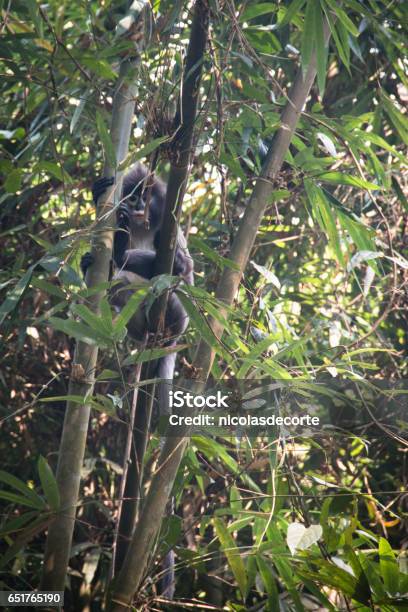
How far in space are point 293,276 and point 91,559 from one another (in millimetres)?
1327

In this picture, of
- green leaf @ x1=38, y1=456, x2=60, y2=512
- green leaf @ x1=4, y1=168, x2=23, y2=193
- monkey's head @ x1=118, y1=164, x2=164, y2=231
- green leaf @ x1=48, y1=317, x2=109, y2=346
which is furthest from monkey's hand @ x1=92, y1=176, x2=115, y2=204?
green leaf @ x1=38, y1=456, x2=60, y2=512

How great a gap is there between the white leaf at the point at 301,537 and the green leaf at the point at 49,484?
524 mm

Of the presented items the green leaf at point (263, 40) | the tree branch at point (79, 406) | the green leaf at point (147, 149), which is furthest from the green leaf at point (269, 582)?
the green leaf at point (263, 40)

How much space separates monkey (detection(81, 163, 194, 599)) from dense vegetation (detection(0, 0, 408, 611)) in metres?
0.09

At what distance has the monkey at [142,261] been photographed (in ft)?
6.67

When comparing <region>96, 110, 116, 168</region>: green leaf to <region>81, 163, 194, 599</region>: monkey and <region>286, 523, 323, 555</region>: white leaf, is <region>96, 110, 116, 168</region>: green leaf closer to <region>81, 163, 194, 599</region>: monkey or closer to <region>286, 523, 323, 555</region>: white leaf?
<region>81, 163, 194, 599</region>: monkey

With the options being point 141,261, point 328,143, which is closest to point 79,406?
point 328,143

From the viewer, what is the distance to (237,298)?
1.92m

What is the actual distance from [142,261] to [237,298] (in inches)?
31.9

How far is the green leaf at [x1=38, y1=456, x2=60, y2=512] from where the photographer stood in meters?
1.48

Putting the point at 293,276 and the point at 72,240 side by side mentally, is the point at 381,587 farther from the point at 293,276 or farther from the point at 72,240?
the point at 293,276

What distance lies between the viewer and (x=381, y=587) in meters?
1.43

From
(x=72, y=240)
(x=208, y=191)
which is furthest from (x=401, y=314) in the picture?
(x=72, y=240)

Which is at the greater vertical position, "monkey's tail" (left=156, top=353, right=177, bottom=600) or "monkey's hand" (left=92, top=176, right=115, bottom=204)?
"monkey's hand" (left=92, top=176, right=115, bottom=204)
